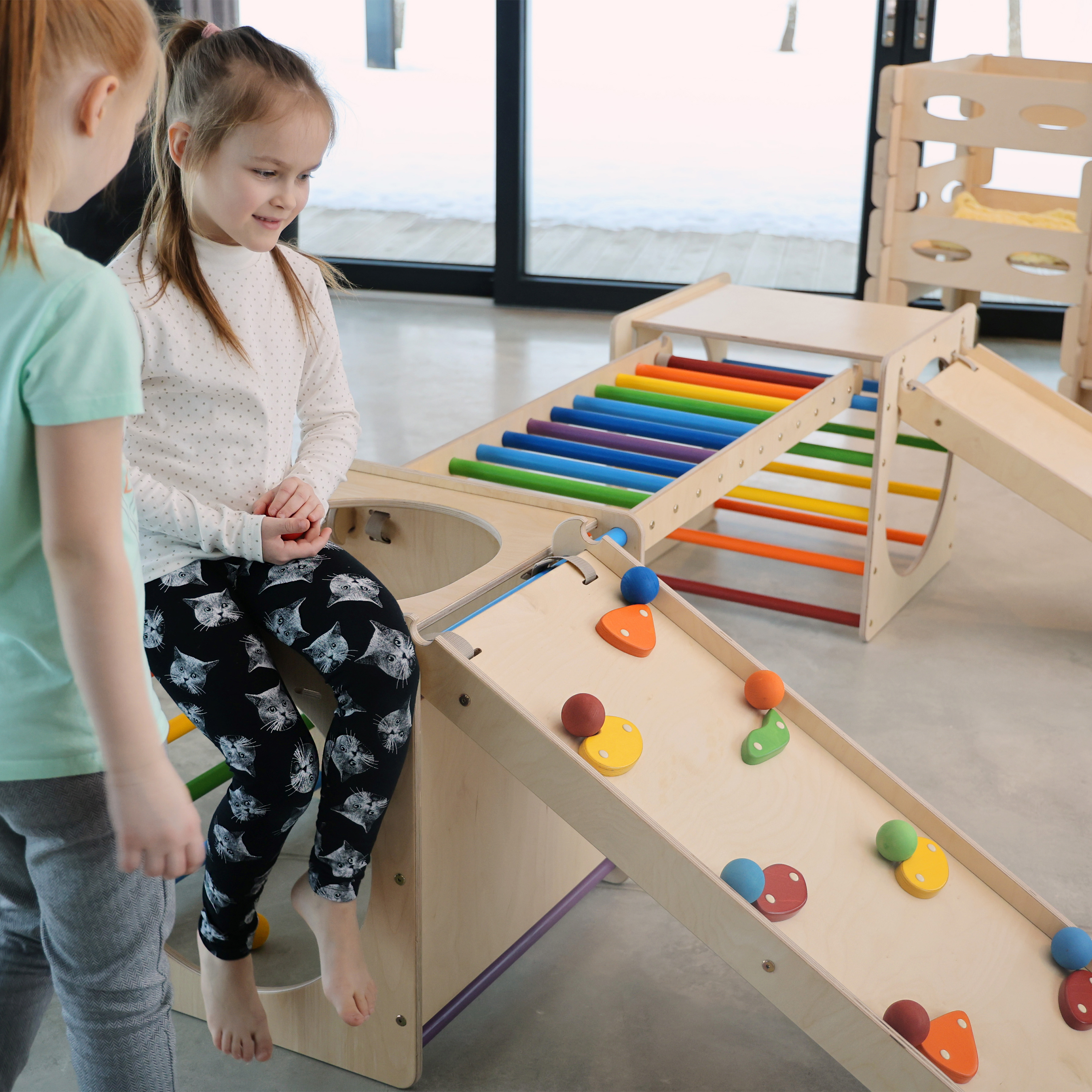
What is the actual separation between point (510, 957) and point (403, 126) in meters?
3.76

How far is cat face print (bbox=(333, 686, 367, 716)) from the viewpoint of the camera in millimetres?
1138

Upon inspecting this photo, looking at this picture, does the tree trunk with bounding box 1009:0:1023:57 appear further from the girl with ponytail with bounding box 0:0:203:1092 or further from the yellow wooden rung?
the girl with ponytail with bounding box 0:0:203:1092

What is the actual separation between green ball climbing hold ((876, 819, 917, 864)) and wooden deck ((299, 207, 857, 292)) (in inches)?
119

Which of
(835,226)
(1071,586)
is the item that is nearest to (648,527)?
(1071,586)

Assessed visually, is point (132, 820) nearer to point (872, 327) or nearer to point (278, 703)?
point (278, 703)

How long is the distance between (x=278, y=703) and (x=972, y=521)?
2054mm

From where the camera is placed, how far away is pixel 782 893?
1214 millimetres

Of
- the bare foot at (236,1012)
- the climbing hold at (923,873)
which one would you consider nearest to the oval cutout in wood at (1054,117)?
the climbing hold at (923,873)

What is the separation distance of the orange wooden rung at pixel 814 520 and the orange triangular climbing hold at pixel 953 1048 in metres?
1.33

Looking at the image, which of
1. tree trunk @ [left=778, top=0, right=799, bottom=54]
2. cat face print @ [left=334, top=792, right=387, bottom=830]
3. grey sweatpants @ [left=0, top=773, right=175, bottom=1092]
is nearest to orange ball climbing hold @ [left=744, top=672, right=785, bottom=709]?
cat face print @ [left=334, top=792, right=387, bottom=830]

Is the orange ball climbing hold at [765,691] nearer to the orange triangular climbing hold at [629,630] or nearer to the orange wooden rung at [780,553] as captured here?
the orange triangular climbing hold at [629,630]

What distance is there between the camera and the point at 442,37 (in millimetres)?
4379

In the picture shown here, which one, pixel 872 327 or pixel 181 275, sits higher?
pixel 181 275

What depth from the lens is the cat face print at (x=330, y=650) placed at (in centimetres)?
115
